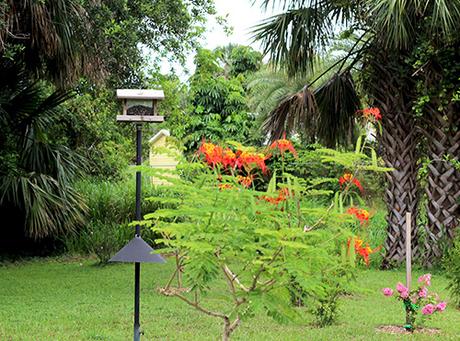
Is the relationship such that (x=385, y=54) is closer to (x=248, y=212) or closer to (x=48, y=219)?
(x=48, y=219)

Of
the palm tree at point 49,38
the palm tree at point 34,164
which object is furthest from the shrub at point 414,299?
the palm tree at point 34,164

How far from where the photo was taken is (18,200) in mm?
12336

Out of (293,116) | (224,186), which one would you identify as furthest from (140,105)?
(293,116)

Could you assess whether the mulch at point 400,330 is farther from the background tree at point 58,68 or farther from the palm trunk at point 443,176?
the background tree at point 58,68

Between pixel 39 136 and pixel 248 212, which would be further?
pixel 39 136

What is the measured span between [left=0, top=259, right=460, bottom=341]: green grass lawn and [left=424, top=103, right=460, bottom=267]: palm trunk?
0.78 meters

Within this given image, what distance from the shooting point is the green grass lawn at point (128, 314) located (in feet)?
23.9

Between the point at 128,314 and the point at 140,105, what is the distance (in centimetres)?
252

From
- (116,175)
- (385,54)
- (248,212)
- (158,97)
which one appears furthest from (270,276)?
(116,175)

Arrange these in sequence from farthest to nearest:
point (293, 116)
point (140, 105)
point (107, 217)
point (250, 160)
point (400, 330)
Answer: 1. point (107, 217)
2. point (293, 116)
3. point (400, 330)
4. point (140, 105)
5. point (250, 160)

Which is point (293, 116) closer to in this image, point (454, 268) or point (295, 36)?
point (295, 36)

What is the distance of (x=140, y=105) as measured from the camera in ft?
23.8

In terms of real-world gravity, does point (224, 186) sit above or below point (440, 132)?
below

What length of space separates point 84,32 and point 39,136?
178 centimetres
